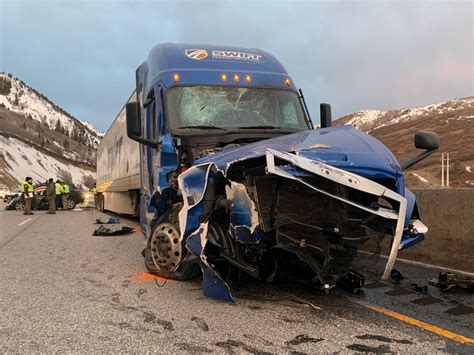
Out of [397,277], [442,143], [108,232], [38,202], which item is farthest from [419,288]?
[442,143]

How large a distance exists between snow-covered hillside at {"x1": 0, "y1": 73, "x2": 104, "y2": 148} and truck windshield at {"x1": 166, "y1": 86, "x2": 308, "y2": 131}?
524 feet

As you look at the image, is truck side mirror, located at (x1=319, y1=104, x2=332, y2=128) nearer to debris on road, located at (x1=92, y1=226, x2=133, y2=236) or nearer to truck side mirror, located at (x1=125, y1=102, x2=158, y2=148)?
truck side mirror, located at (x1=125, y1=102, x2=158, y2=148)

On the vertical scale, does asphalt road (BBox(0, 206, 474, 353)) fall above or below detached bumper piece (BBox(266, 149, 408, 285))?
below

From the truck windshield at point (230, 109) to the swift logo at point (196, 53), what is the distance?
0.66 m

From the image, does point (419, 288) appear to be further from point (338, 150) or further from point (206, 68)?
point (206, 68)

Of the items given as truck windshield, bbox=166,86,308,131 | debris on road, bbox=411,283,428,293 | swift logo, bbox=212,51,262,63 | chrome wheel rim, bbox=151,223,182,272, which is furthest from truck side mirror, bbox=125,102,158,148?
debris on road, bbox=411,283,428,293

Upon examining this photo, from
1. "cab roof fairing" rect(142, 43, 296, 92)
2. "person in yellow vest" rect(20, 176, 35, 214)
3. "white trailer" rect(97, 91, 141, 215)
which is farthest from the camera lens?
"person in yellow vest" rect(20, 176, 35, 214)

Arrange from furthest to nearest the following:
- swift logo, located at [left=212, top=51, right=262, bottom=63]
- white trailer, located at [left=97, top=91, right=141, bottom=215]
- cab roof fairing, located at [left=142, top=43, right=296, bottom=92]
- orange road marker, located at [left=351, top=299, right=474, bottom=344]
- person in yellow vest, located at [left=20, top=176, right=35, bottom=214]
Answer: person in yellow vest, located at [left=20, top=176, right=35, bottom=214] → white trailer, located at [left=97, top=91, right=141, bottom=215] → swift logo, located at [left=212, top=51, right=262, bottom=63] → cab roof fairing, located at [left=142, top=43, right=296, bottom=92] → orange road marker, located at [left=351, top=299, right=474, bottom=344]

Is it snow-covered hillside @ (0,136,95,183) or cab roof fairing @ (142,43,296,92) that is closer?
cab roof fairing @ (142,43,296,92)

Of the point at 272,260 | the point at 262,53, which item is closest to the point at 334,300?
the point at 272,260

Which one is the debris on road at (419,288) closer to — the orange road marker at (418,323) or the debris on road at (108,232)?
the orange road marker at (418,323)

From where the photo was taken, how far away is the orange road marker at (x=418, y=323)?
3.50 meters

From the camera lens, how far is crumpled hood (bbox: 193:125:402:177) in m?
3.61

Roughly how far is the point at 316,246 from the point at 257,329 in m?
0.84
